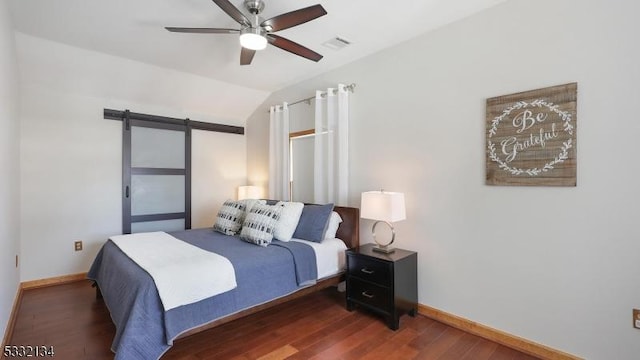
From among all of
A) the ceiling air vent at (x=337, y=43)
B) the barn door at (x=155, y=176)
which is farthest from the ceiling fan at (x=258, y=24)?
the barn door at (x=155, y=176)

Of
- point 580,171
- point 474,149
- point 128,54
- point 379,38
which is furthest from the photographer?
point 128,54

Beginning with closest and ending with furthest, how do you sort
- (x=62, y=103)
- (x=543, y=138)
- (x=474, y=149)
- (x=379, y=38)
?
1. (x=543, y=138)
2. (x=474, y=149)
3. (x=379, y=38)
4. (x=62, y=103)

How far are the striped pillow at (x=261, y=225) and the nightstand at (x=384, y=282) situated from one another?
0.77m

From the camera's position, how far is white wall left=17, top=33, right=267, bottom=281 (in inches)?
132

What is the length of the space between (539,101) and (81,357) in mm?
3675

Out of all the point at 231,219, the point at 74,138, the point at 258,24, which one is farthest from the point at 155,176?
the point at 258,24

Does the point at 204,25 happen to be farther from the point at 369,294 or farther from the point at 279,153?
the point at 369,294

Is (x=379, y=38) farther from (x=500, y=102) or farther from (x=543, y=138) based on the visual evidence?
(x=543, y=138)

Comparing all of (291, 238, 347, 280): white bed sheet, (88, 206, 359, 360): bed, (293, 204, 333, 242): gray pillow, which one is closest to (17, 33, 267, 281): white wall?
(88, 206, 359, 360): bed

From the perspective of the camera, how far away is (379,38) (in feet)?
9.42

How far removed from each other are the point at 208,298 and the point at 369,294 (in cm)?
138

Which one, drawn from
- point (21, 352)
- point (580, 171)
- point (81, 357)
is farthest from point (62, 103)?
point (580, 171)

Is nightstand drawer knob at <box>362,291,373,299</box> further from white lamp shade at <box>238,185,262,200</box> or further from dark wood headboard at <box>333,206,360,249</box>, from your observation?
white lamp shade at <box>238,185,262,200</box>

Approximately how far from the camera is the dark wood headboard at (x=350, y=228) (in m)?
3.13
